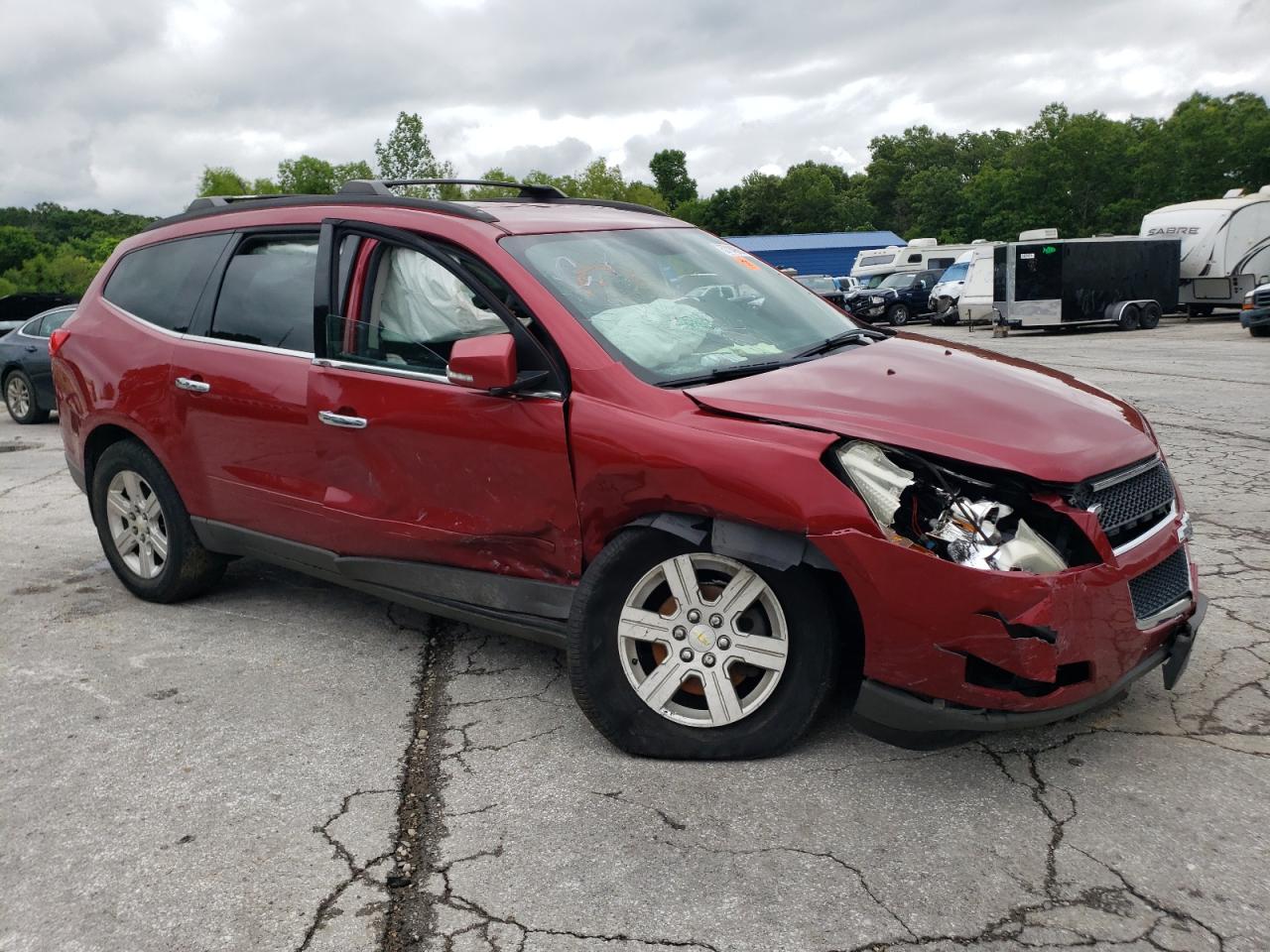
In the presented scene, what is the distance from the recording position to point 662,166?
14962 cm

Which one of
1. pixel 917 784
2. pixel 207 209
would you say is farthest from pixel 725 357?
pixel 207 209

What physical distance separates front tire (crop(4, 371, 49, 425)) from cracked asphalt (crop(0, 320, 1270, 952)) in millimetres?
10711

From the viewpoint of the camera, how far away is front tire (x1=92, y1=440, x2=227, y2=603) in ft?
16.5

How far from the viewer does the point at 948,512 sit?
297 centimetres

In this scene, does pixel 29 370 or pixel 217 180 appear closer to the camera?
pixel 29 370

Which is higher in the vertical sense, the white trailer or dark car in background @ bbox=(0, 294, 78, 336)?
dark car in background @ bbox=(0, 294, 78, 336)

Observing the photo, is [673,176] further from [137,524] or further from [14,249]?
[137,524]

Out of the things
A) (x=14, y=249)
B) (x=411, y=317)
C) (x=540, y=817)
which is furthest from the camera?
(x=14, y=249)

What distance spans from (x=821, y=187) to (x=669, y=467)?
376 ft

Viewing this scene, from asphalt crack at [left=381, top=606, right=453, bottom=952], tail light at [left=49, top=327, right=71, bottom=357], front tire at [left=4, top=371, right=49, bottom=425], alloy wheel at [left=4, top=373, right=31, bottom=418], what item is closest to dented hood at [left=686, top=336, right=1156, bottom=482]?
asphalt crack at [left=381, top=606, right=453, bottom=952]

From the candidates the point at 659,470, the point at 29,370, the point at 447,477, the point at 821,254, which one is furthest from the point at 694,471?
the point at 821,254

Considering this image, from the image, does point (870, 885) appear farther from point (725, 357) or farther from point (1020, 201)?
point (1020, 201)

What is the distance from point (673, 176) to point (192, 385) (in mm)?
149305

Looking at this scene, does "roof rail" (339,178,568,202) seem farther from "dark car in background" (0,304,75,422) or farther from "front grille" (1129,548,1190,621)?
"dark car in background" (0,304,75,422)
